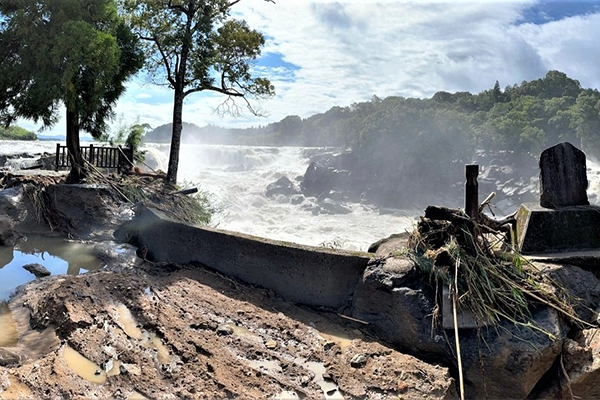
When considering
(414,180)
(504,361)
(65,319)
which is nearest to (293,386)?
(504,361)

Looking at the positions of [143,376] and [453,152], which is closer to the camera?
[143,376]

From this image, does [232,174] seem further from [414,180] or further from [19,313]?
[19,313]

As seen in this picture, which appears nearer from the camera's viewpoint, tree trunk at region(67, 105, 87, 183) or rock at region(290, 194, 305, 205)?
tree trunk at region(67, 105, 87, 183)

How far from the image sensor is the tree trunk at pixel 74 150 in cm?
1066

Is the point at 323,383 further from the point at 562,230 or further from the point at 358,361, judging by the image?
the point at 562,230

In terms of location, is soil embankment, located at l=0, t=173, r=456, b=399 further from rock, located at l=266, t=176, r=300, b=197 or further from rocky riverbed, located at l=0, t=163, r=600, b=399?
rock, located at l=266, t=176, r=300, b=197

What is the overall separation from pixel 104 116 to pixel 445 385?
11.9 metres

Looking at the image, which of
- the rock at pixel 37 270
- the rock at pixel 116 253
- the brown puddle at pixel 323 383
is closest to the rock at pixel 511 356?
the brown puddle at pixel 323 383

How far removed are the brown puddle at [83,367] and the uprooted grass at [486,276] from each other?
264cm

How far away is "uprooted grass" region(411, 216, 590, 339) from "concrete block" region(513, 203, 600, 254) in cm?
32

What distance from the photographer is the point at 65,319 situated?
154 inches

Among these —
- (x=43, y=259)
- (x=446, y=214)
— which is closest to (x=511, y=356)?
(x=446, y=214)

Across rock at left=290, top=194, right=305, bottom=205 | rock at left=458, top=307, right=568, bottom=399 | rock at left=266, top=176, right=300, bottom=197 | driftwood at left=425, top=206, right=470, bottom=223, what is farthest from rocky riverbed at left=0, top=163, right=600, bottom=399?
rock at left=266, top=176, right=300, bottom=197

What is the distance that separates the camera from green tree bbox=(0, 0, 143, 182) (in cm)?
956
